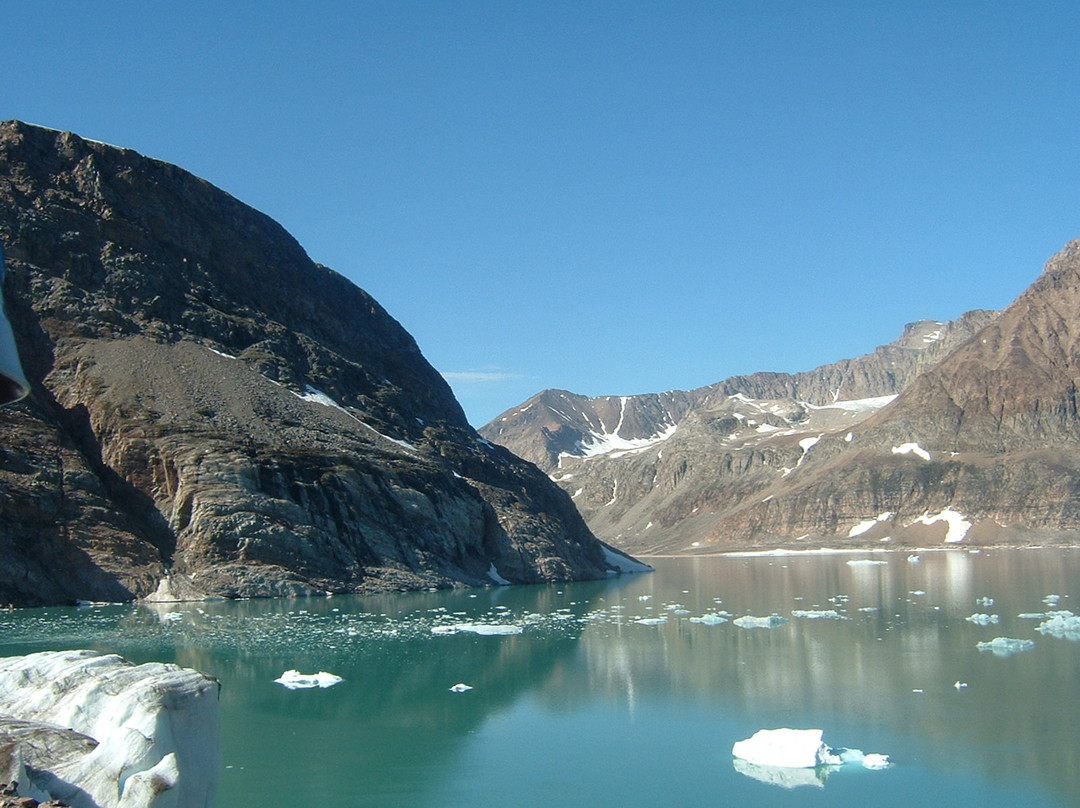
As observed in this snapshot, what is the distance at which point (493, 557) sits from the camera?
2771 inches

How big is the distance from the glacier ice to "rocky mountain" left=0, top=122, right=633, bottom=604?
126 ft

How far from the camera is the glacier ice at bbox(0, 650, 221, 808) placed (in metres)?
9.59

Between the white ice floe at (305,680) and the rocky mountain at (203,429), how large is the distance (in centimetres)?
2582

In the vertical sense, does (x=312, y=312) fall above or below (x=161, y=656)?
above

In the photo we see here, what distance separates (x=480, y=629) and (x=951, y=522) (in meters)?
134

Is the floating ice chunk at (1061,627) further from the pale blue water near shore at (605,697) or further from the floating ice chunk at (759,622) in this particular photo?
the floating ice chunk at (759,622)

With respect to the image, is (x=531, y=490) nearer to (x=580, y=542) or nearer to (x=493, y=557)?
(x=580, y=542)

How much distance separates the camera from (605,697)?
26062 millimetres

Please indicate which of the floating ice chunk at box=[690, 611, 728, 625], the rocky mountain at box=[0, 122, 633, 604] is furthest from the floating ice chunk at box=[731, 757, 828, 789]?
the rocky mountain at box=[0, 122, 633, 604]

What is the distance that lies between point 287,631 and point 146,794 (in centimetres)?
2968

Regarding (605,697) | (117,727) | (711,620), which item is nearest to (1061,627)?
(711,620)

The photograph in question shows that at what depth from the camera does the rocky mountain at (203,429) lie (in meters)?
50.9

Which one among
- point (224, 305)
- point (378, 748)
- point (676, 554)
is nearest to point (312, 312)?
point (224, 305)

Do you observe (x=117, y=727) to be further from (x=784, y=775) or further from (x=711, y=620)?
(x=711, y=620)
